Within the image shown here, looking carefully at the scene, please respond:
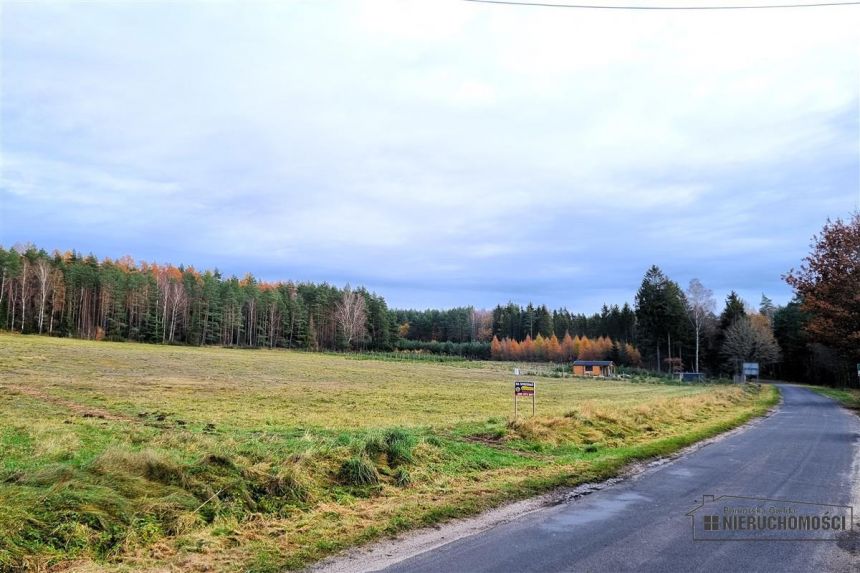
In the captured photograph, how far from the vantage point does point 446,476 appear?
1015cm

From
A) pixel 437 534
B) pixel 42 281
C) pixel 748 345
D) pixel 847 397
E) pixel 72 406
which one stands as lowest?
pixel 847 397

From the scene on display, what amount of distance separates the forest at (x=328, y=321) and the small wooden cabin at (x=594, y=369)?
10495 millimetres

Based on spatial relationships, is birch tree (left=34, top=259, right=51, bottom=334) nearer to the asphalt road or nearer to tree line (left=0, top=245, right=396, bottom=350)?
tree line (left=0, top=245, right=396, bottom=350)

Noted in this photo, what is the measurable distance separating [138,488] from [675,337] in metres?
99.0

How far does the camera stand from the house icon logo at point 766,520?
697 centimetres

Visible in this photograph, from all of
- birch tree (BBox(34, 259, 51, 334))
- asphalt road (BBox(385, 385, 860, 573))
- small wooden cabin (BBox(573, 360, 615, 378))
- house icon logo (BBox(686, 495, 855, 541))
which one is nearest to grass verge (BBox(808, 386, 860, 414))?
asphalt road (BBox(385, 385, 860, 573))

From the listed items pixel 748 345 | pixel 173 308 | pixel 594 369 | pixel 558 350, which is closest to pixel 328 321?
pixel 173 308

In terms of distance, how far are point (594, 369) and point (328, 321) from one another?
2950 inches

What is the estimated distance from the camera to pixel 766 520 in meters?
7.63

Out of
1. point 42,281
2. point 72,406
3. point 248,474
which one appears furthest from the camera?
point 42,281

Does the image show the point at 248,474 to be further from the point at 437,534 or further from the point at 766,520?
the point at 766,520

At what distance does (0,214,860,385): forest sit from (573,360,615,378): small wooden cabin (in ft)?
34.4

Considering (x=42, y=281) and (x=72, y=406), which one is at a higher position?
(x=42, y=281)

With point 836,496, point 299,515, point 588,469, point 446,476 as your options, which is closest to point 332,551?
point 299,515
